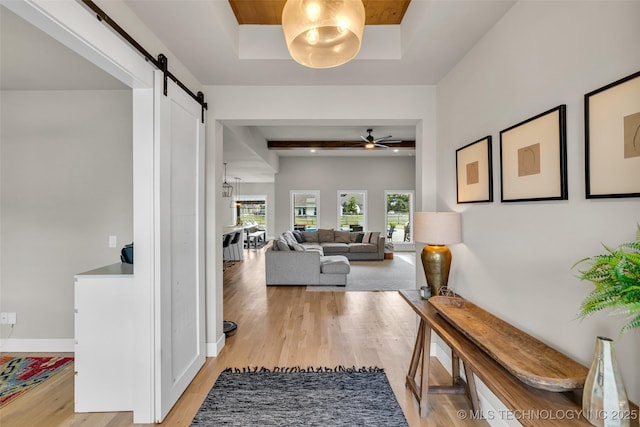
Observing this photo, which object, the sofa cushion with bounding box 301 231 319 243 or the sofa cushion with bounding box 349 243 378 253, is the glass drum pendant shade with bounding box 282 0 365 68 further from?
the sofa cushion with bounding box 301 231 319 243

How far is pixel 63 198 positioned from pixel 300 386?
303 centimetres

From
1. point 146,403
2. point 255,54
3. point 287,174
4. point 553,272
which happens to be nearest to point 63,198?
point 146,403

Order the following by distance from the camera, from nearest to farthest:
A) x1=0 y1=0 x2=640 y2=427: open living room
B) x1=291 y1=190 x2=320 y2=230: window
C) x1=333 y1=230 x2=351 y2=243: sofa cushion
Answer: x1=0 y1=0 x2=640 y2=427: open living room → x1=333 y1=230 x2=351 y2=243: sofa cushion → x1=291 y1=190 x2=320 y2=230: window

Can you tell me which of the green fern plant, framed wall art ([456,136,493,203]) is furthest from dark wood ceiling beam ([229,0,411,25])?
the green fern plant

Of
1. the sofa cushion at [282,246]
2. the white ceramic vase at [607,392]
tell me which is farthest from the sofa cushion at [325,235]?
the white ceramic vase at [607,392]

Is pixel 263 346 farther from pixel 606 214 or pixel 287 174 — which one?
pixel 287 174

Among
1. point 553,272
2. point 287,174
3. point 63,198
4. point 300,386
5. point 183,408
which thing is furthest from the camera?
point 287,174

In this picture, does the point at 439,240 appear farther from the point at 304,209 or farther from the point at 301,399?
the point at 304,209

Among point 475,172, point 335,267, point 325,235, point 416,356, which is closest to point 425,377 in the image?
point 416,356

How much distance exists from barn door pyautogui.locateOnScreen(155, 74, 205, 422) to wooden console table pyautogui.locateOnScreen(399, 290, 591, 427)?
1.83m

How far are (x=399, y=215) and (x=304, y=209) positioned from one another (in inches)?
130

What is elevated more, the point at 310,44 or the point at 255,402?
the point at 310,44

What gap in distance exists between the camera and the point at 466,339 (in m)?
1.69

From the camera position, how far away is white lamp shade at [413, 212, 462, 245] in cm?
229
